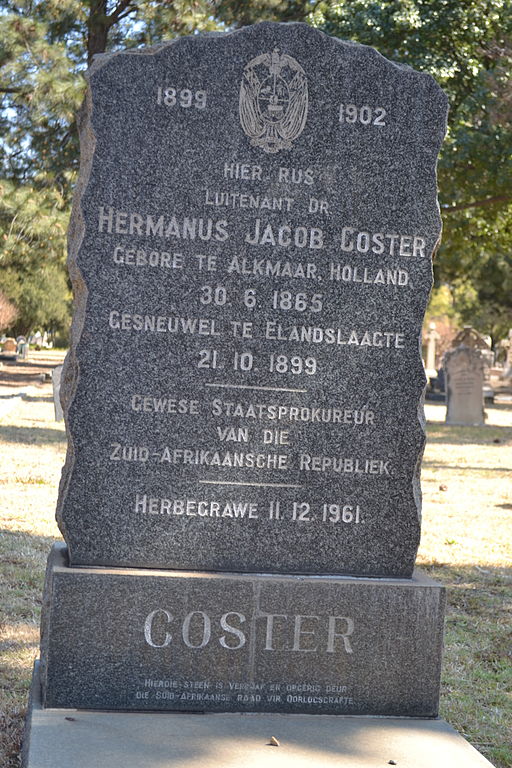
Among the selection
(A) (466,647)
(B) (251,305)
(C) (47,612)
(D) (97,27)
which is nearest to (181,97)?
(B) (251,305)

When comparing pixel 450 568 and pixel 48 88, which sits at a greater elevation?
pixel 48 88

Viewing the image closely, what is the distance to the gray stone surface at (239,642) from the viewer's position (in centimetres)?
374

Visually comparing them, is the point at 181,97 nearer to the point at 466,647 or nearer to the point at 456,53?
the point at 466,647

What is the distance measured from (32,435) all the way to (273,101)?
1146 centimetres

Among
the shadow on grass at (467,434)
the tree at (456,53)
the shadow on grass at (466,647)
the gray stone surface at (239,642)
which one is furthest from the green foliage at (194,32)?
the gray stone surface at (239,642)

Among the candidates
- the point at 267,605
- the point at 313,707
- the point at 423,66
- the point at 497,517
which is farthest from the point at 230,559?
the point at 423,66

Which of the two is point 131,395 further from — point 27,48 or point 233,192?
point 27,48

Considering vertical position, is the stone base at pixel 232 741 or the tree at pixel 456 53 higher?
the tree at pixel 456 53

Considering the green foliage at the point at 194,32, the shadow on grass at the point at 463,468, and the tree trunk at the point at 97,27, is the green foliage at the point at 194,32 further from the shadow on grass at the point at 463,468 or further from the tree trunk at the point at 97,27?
the shadow on grass at the point at 463,468

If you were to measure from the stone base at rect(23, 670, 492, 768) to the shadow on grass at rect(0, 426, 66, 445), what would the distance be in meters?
10.4

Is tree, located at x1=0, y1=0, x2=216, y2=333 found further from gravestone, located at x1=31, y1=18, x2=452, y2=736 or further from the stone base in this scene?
the stone base

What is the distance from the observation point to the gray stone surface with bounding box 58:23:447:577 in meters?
3.91

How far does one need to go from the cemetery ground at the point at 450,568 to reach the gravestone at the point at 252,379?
718mm

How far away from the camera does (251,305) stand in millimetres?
3990
